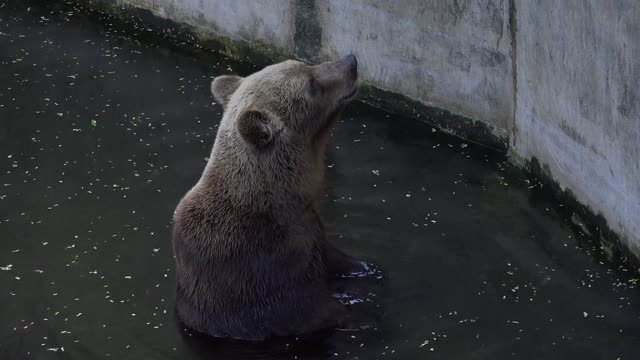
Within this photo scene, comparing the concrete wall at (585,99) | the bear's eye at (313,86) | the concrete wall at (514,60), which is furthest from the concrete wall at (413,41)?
the bear's eye at (313,86)

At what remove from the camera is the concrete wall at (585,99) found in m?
6.29

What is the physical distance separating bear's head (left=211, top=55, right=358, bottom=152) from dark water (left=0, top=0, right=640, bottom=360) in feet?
3.39

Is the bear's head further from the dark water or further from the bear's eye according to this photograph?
the dark water

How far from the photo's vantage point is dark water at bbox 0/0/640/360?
6355 mm

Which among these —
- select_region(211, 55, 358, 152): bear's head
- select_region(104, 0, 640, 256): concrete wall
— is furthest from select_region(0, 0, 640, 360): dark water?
select_region(211, 55, 358, 152): bear's head

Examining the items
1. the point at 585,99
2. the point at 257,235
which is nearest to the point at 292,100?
the point at 257,235

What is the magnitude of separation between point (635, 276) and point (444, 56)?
2473 mm

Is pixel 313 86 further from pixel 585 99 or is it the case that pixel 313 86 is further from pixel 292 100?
pixel 585 99

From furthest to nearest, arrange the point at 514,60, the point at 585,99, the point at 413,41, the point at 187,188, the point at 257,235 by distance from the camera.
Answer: the point at 413,41 → the point at 187,188 → the point at 514,60 → the point at 585,99 → the point at 257,235

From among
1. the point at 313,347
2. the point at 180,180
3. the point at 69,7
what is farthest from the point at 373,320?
the point at 69,7

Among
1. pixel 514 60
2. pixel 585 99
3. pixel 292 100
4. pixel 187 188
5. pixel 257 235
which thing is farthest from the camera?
pixel 187 188

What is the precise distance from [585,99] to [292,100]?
5.94 ft

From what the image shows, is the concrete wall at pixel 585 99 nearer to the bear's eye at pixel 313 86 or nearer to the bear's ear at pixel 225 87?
the bear's eye at pixel 313 86

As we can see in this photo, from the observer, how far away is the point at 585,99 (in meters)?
6.84
